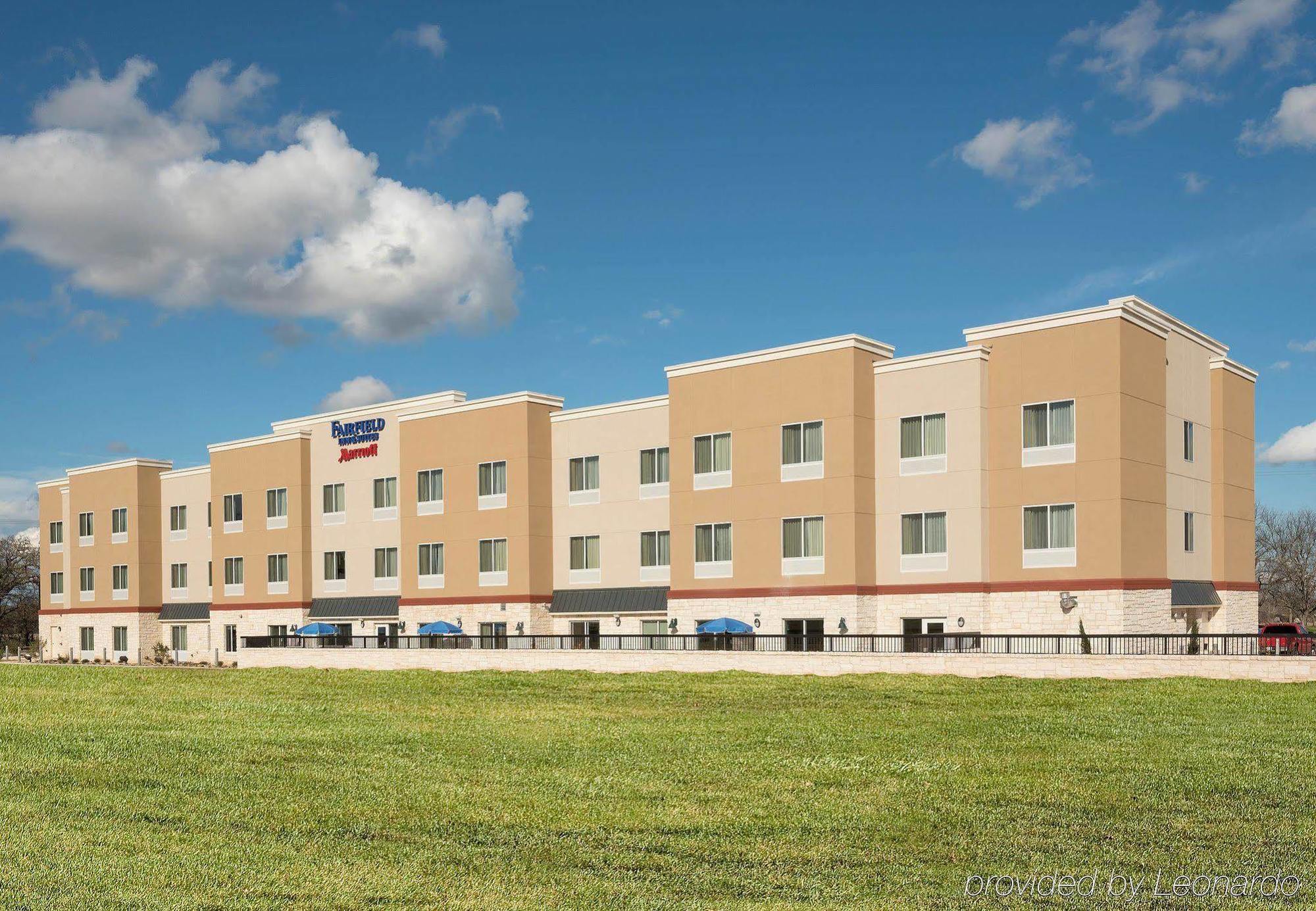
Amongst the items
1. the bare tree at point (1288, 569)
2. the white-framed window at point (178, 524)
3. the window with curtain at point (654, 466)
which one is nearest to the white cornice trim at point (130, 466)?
the white-framed window at point (178, 524)

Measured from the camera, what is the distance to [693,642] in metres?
43.5

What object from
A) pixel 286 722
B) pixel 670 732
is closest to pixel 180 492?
pixel 286 722

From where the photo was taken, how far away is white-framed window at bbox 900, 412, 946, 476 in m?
42.2

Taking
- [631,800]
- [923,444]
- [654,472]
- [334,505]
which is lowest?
[631,800]

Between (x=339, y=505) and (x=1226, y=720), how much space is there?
150 ft

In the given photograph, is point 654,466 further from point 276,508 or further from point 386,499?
point 276,508

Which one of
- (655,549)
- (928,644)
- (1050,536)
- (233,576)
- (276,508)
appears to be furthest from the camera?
(233,576)

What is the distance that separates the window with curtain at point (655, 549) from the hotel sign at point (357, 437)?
1578 centimetres

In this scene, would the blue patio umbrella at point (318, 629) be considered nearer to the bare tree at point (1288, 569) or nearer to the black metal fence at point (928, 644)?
the black metal fence at point (928, 644)

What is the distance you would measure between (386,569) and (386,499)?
3330 millimetres

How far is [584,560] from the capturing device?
52.5 meters

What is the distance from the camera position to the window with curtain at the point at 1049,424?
131 feet

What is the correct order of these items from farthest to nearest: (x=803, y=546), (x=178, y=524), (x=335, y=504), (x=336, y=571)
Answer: (x=178, y=524), (x=335, y=504), (x=336, y=571), (x=803, y=546)

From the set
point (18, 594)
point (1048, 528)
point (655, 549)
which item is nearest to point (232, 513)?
point (655, 549)
